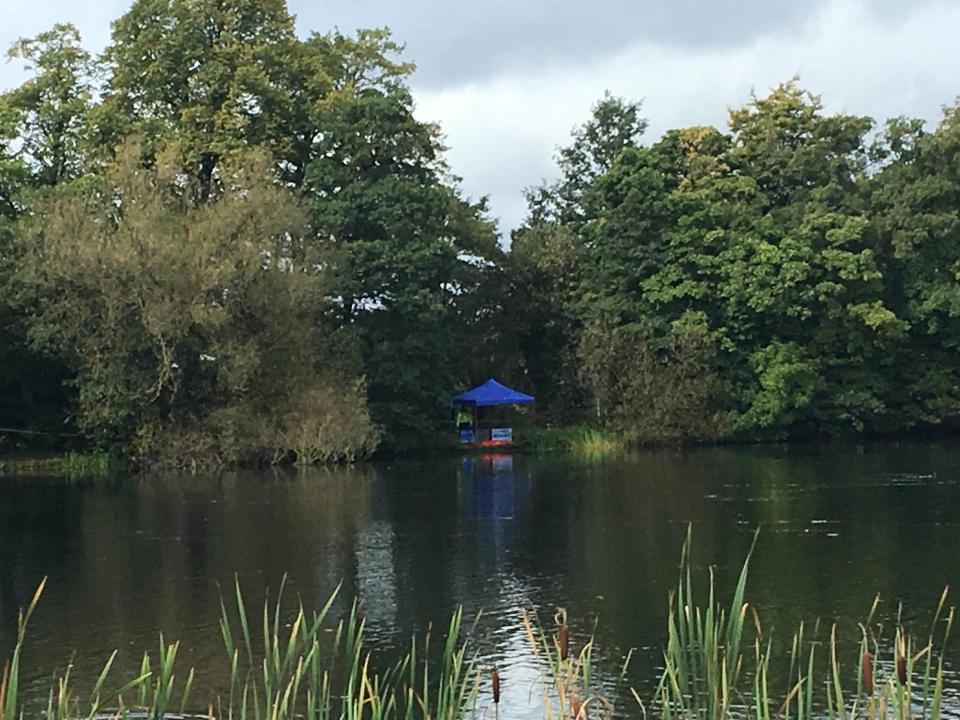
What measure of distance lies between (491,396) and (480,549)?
2026 cm

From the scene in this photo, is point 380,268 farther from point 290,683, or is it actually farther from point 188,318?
point 290,683

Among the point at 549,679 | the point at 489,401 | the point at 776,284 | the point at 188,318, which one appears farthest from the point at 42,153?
the point at 549,679

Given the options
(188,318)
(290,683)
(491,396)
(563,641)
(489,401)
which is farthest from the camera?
(491,396)

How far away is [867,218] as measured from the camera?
38.6 meters

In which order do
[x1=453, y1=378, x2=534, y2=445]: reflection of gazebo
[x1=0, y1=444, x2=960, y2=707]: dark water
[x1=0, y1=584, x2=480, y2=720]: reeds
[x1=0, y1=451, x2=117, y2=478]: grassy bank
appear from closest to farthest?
[x1=0, y1=584, x2=480, y2=720]: reeds, [x1=0, y1=444, x2=960, y2=707]: dark water, [x1=0, y1=451, x2=117, y2=478]: grassy bank, [x1=453, y1=378, x2=534, y2=445]: reflection of gazebo

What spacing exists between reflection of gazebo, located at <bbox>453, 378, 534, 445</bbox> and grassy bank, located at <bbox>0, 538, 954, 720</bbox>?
22.9m

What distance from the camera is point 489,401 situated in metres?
38.3

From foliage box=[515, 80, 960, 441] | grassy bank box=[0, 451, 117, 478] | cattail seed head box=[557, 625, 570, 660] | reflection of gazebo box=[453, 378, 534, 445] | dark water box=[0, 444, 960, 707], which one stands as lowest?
dark water box=[0, 444, 960, 707]

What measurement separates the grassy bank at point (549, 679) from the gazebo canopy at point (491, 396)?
23.1m

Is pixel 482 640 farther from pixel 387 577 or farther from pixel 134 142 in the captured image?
pixel 134 142

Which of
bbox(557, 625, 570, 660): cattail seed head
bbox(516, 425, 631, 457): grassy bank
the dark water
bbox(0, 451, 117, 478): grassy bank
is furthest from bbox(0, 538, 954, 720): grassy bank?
bbox(516, 425, 631, 457): grassy bank

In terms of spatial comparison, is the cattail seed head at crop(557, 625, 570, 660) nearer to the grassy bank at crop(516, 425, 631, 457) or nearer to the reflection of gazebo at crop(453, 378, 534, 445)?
the grassy bank at crop(516, 425, 631, 457)

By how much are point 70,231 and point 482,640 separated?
22297 millimetres

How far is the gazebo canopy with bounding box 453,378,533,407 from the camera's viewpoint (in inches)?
1505
